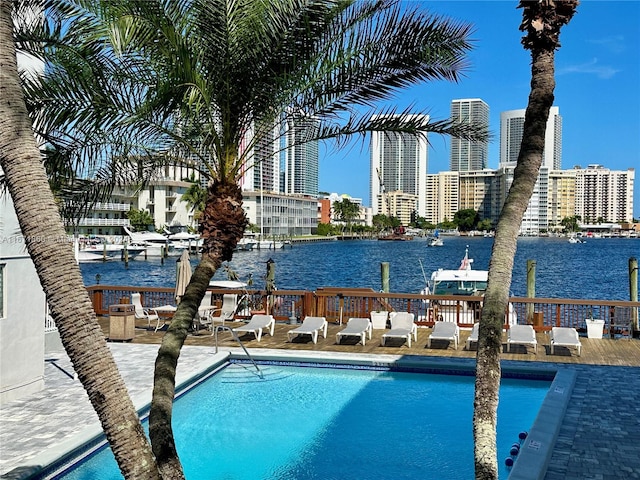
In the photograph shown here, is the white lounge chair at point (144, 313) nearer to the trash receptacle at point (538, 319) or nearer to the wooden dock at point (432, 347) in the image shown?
the wooden dock at point (432, 347)

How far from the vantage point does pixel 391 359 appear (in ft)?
42.9

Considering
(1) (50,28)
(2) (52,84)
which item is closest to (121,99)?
(2) (52,84)

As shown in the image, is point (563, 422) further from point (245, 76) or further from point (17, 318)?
point (17, 318)

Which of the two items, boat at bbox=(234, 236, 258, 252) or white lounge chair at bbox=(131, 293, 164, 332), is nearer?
white lounge chair at bbox=(131, 293, 164, 332)

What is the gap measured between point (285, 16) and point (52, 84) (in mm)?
2400

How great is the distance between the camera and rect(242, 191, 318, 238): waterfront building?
11906cm

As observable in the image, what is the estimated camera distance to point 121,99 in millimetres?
6008

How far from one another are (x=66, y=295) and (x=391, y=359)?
10.4 m

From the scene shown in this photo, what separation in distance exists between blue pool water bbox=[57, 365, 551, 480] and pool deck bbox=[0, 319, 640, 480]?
23.4 inches

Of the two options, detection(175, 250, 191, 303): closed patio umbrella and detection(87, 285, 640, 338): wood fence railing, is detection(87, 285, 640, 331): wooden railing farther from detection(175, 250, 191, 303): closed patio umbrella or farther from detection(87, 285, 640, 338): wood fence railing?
detection(175, 250, 191, 303): closed patio umbrella

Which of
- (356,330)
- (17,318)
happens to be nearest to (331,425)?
(356,330)

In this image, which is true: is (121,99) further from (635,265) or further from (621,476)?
(635,265)

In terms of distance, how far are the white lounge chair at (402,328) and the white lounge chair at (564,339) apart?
318 centimetres

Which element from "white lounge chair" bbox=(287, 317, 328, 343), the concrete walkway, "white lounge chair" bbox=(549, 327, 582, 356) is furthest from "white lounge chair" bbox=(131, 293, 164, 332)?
"white lounge chair" bbox=(549, 327, 582, 356)
